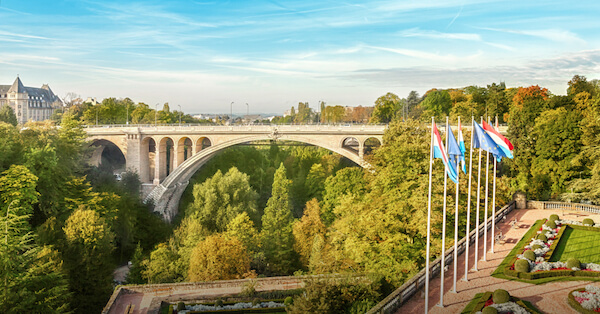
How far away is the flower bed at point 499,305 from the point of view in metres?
16.0

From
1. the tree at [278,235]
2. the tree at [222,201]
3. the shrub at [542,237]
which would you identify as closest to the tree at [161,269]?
the tree at [278,235]

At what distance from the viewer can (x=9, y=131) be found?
32438mm

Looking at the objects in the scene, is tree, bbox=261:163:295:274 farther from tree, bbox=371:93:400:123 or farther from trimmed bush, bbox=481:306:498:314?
tree, bbox=371:93:400:123

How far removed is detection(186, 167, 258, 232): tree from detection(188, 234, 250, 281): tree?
9.58 metres

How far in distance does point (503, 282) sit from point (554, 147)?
75.6ft

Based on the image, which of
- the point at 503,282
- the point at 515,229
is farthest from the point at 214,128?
the point at 503,282

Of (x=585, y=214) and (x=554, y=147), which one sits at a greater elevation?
(x=554, y=147)

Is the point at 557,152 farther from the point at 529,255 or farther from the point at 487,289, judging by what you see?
the point at 487,289

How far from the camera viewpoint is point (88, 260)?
27969mm

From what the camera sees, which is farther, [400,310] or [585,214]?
[585,214]

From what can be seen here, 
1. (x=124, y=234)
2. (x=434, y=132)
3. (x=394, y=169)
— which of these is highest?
(x=434, y=132)

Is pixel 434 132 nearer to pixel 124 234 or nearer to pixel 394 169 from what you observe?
pixel 394 169

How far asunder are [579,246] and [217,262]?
60.0 ft

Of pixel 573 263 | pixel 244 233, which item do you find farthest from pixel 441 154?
pixel 244 233
